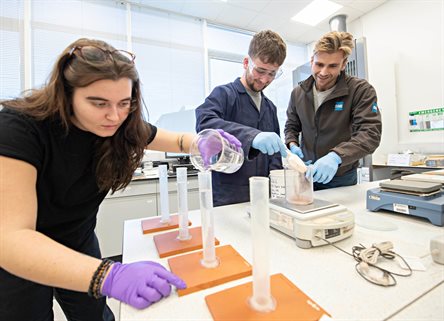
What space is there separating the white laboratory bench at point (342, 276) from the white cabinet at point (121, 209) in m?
1.40

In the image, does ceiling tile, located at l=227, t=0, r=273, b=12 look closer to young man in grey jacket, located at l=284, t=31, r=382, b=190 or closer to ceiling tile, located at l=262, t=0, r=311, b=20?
ceiling tile, located at l=262, t=0, r=311, b=20

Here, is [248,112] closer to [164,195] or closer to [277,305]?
[164,195]

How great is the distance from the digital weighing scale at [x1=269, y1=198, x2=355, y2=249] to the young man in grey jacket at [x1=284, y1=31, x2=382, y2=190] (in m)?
0.38

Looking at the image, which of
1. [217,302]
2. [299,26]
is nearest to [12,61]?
[217,302]

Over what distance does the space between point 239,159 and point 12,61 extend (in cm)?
294

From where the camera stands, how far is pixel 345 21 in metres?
3.43

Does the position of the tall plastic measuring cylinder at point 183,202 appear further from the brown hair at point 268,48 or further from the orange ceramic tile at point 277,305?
the brown hair at point 268,48

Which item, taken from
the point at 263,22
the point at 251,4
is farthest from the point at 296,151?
the point at 263,22

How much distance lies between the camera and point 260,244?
480 millimetres

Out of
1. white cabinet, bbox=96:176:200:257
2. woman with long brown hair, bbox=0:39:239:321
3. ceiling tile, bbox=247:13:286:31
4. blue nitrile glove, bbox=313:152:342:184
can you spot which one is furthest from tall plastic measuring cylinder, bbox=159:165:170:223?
ceiling tile, bbox=247:13:286:31

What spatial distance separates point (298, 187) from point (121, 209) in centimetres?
190

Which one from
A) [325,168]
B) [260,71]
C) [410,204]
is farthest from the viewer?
[260,71]

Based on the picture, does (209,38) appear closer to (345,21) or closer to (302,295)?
(345,21)

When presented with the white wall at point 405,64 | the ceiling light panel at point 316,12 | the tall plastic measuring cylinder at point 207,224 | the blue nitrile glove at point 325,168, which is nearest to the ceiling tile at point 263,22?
the ceiling light panel at point 316,12
